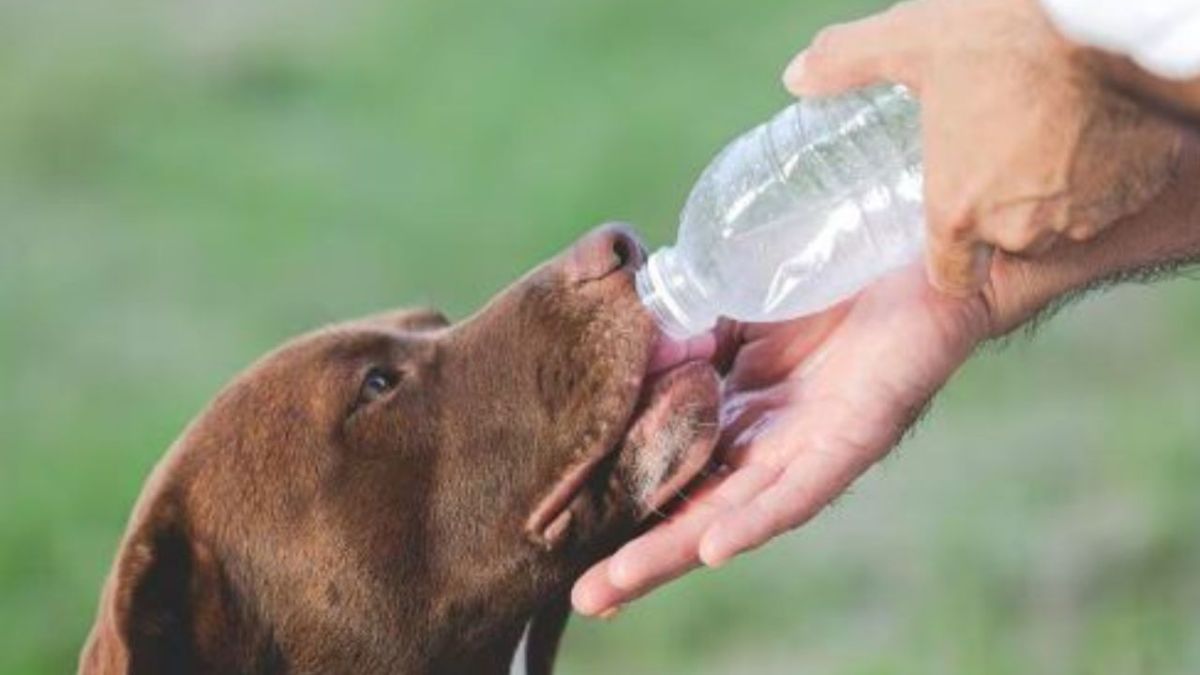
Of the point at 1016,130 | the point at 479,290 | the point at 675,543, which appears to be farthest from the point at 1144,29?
the point at 479,290

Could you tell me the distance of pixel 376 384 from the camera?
4.43m

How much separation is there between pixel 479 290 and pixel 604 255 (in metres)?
4.27

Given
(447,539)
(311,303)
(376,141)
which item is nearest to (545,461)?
(447,539)

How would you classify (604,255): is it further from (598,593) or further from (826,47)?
→ (826,47)

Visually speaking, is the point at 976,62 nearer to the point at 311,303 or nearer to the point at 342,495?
the point at 342,495

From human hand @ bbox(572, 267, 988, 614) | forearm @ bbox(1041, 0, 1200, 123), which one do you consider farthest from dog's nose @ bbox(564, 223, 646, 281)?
forearm @ bbox(1041, 0, 1200, 123)

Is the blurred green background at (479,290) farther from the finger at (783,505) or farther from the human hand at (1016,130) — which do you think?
the human hand at (1016,130)

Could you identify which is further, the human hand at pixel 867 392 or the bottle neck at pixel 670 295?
the bottle neck at pixel 670 295

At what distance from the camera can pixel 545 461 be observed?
4.29m

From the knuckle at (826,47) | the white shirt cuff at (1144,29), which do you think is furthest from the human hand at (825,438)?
the white shirt cuff at (1144,29)

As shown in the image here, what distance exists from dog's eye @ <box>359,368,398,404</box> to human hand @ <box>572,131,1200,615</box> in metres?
0.48

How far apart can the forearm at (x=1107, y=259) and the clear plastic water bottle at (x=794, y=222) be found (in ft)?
0.44

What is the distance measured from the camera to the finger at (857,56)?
3.65 m

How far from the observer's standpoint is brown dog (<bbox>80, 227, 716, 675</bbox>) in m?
4.26
